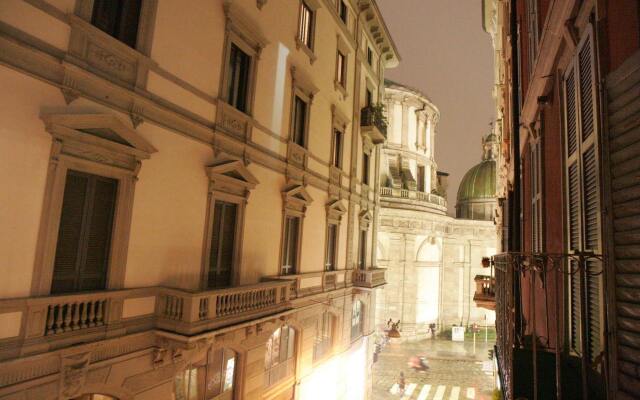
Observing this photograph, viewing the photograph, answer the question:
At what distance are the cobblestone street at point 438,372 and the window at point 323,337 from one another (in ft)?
28.5

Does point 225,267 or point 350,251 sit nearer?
point 225,267

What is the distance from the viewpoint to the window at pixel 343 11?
17566 mm

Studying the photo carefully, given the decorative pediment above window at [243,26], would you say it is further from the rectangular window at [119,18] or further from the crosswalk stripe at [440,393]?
the crosswalk stripe at [440,393]

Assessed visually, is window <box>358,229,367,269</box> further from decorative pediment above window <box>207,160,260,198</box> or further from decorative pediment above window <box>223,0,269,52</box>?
decorative pediment above window <box>223,0,269,52</box>

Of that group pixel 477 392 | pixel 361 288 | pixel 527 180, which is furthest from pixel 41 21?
pixel 477 392

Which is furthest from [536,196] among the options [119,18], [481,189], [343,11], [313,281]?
[481,189]

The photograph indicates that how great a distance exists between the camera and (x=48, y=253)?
6113mm

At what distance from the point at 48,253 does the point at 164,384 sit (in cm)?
391

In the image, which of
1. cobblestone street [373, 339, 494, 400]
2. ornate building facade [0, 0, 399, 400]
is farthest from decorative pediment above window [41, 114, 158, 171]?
cobblestone street [373, 339, 494, 400]

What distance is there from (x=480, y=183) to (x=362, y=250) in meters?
32.0

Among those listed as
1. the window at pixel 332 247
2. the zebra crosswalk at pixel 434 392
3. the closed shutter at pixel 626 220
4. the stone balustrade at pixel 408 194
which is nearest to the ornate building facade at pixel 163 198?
the window at pixel 332 247

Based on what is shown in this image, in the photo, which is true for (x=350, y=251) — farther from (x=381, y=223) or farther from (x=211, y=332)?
(x=381, y=223)

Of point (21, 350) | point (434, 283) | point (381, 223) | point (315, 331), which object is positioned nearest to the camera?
point (21, 350)

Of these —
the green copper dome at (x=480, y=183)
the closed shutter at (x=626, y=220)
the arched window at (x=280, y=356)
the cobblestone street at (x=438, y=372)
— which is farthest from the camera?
the green copper dome at (x=480, y=183)
